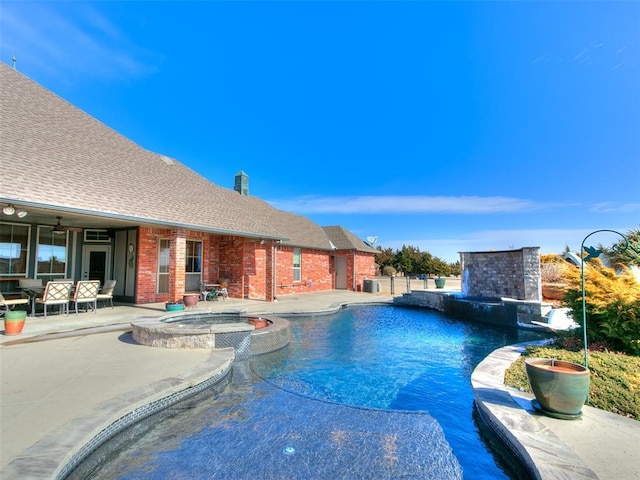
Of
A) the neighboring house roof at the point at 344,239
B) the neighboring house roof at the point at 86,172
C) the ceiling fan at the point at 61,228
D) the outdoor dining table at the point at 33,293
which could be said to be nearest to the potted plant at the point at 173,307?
the neighboring house roof at the point at 86,172

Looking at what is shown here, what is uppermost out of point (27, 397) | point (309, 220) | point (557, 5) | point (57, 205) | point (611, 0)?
point (557, 5)

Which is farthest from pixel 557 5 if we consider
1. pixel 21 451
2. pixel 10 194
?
pixel 10 194

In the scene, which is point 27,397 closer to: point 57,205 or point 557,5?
point 57,205

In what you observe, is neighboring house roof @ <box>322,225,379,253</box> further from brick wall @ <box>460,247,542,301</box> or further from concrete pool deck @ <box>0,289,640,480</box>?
concrete pool deck @ <box>0,289,640,480</box>

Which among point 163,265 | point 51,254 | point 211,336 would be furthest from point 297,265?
point 211,336

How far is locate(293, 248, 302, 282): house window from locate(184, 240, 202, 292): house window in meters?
6.56

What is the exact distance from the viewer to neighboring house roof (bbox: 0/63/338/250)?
25.2ft

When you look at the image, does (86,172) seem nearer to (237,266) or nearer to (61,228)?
(61,228)

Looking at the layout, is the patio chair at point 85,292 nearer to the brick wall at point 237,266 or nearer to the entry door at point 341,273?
the brick wall at point 237,266

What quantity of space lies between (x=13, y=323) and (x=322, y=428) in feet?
24.6

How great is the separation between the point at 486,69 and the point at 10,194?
1544 cm

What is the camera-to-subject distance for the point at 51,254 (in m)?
11.0

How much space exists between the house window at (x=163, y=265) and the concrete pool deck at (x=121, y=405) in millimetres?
5398

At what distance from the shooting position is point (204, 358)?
19.6ft
